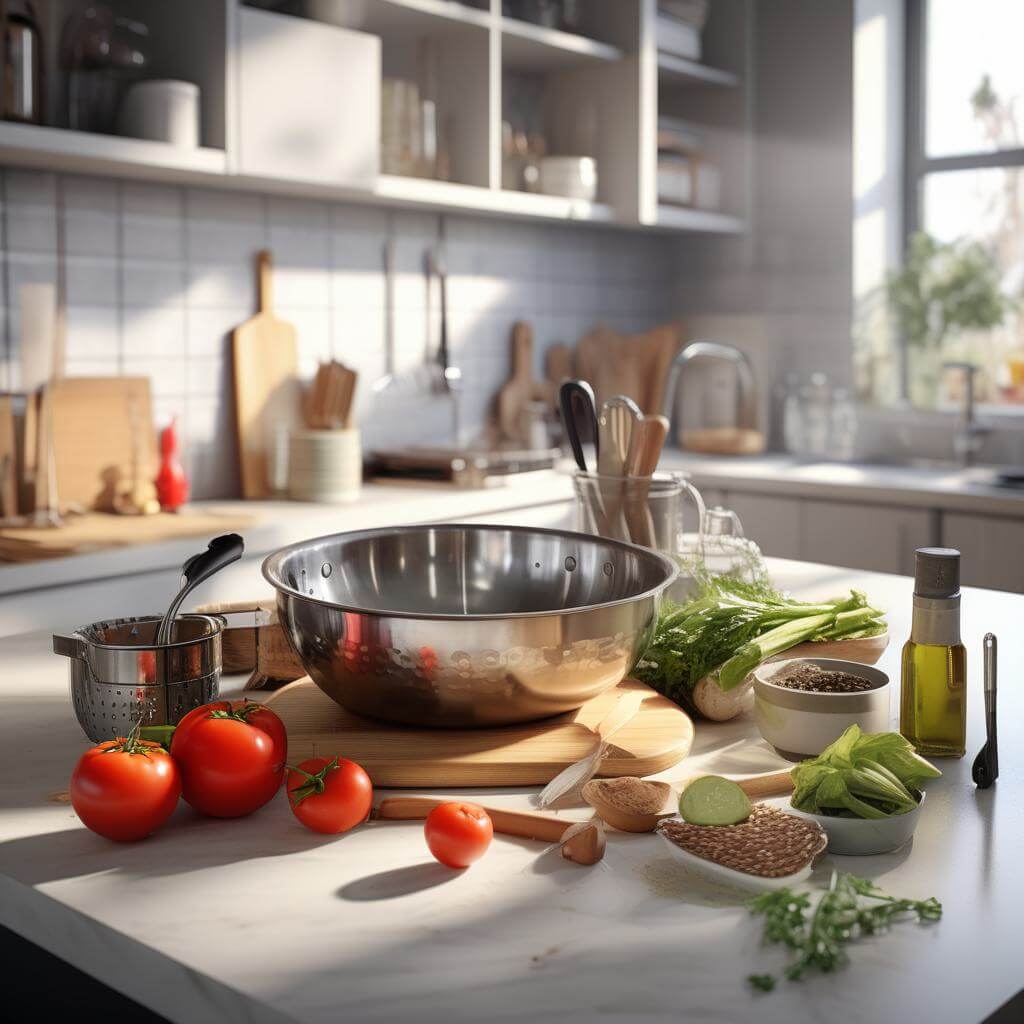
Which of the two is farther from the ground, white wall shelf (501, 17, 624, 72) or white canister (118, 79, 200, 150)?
white wall shelf (501, 17, 624, 72)

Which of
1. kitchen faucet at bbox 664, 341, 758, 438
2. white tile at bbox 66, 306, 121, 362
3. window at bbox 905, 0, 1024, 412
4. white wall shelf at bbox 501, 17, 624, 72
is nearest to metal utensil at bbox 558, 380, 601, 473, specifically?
white tile at bbox 66, 306, 121, 362

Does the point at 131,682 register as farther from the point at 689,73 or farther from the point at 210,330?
the point at 689,73

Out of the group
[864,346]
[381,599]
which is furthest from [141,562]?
[864,346]

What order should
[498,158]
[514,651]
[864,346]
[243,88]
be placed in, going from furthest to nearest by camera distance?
[864,346] < [498,158] < [243,88] < [514,651]

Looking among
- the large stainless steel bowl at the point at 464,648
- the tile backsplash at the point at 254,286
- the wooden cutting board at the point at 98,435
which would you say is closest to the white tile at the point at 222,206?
the tile backsplash at the point at 254,286

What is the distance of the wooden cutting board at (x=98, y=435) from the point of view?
271cm

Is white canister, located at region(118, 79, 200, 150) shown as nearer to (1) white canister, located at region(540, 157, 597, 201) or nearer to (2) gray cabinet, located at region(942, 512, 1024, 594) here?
(1) white canister, located at region(540, 157, 597, 201)

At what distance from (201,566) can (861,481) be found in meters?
2.54

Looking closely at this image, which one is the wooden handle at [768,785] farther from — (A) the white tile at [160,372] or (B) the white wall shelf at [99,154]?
(A) the white tile at [160,372]

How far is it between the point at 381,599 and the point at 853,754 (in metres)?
0.56

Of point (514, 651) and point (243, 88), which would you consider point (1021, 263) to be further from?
point (514, 651)

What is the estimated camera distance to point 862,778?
875 millimetres

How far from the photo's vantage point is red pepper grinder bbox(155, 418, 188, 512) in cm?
281

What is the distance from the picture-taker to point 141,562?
238 cm
